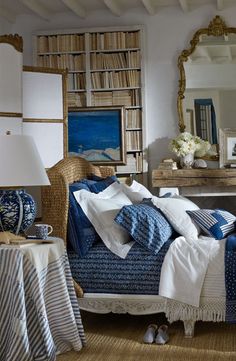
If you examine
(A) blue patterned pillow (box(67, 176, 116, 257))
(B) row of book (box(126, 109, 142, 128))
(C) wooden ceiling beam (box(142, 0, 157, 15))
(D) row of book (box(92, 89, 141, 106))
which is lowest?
(A) blue patterned pillow (box(67, 176, 116, 257))

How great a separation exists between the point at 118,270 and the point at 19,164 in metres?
1.06

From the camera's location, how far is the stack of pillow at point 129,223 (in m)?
4.20

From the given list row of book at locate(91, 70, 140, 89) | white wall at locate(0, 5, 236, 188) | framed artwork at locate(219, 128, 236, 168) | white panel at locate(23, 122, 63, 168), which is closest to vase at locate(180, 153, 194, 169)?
framed artwork at locate(219, 128, 236, 168)

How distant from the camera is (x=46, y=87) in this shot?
647cm

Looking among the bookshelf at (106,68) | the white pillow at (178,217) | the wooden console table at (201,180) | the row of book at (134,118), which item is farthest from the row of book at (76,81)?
the white pillow at (178,217)

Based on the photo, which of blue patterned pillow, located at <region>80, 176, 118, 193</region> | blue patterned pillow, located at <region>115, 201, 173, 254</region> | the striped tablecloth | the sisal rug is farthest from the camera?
blue patterned pillow, located at <region>80, 176, 118, 193</region>

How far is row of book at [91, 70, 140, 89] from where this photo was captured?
7328mm

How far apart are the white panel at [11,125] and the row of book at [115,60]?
1708 mm

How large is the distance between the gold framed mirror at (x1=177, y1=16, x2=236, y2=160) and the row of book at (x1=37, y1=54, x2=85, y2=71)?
114cm

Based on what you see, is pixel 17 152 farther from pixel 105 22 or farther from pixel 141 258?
pixel 105 22

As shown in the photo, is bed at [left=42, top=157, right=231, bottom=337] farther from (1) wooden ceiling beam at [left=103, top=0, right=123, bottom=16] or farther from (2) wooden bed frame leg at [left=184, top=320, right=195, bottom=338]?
(1) wooden ceiling beam at [left=103, top=0, right=123, bottom=16]

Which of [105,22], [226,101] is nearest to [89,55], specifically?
[105,22]

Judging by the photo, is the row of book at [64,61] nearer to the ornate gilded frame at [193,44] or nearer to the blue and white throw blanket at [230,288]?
the ornate gilded frame at [193,44]

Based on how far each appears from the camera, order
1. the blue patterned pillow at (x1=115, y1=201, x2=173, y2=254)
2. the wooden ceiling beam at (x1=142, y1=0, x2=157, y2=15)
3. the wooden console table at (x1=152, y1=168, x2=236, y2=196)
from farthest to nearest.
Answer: the wooden ceiling beam at (x1=142, y1=0, x2=157, y2=15)
the wooden console table at (x1=152, y1=168, x2=236, y2=196)
the blue patterned pillow at (x1=115, y1=201, x2=173, y2=254)
